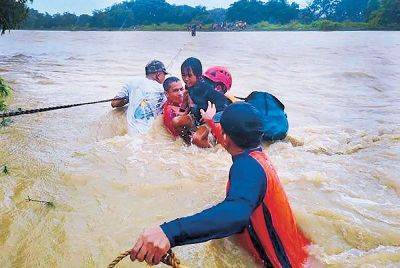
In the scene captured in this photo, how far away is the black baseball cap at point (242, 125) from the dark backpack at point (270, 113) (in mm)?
3469

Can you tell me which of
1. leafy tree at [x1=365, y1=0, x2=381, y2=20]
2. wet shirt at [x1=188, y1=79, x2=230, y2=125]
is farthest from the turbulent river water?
leafy tree at [x1=365, y1=0, x2=381, y2=20]

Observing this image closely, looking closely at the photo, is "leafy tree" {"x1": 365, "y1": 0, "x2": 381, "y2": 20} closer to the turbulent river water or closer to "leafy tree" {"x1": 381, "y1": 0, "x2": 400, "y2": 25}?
"leafy tree" {"x1": 381, "y1": 0, "x2": 400, "y2": 25}

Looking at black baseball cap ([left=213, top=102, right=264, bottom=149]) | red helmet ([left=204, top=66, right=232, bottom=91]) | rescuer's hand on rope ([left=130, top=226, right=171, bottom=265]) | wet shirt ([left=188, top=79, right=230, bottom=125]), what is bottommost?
wet shirt ([left=188, top=79, right=230, bottom=125])

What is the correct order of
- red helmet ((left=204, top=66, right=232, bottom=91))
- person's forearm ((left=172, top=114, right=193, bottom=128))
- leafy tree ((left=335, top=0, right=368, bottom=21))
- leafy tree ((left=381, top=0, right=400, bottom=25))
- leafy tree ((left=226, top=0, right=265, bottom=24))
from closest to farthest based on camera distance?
red helmet ((left=204, top=66, right=232, bottom=91))
person's forearm ((left=172, top=114, right=193, bottom=128))
leafy tree ((left=381, top=0, right=400, bottom=25))
leafy tree ((left=335, top=0, right=368, bottom=21))
leafy tree ((left=226, top=0, right=265, bottom=24))

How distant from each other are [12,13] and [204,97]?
1047 centimetres

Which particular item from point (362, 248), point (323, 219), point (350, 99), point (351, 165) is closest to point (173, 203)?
point (323, 219)

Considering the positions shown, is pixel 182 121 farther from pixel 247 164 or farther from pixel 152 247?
pixel 152 247

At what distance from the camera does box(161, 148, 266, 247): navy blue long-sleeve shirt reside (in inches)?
79.9

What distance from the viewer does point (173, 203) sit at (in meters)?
4.41

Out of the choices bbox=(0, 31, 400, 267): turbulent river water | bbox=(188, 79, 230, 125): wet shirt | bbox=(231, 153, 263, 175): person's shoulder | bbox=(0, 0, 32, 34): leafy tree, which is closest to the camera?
bbox=(231, 153, 263, 175): person's shoulder

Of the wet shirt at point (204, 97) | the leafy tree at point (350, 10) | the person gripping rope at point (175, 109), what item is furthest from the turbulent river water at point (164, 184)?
the leafy tree at point (350, 10)

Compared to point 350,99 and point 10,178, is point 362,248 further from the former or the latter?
point 350,99

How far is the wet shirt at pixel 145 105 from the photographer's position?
682 cm

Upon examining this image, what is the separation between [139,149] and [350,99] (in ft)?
23.3
